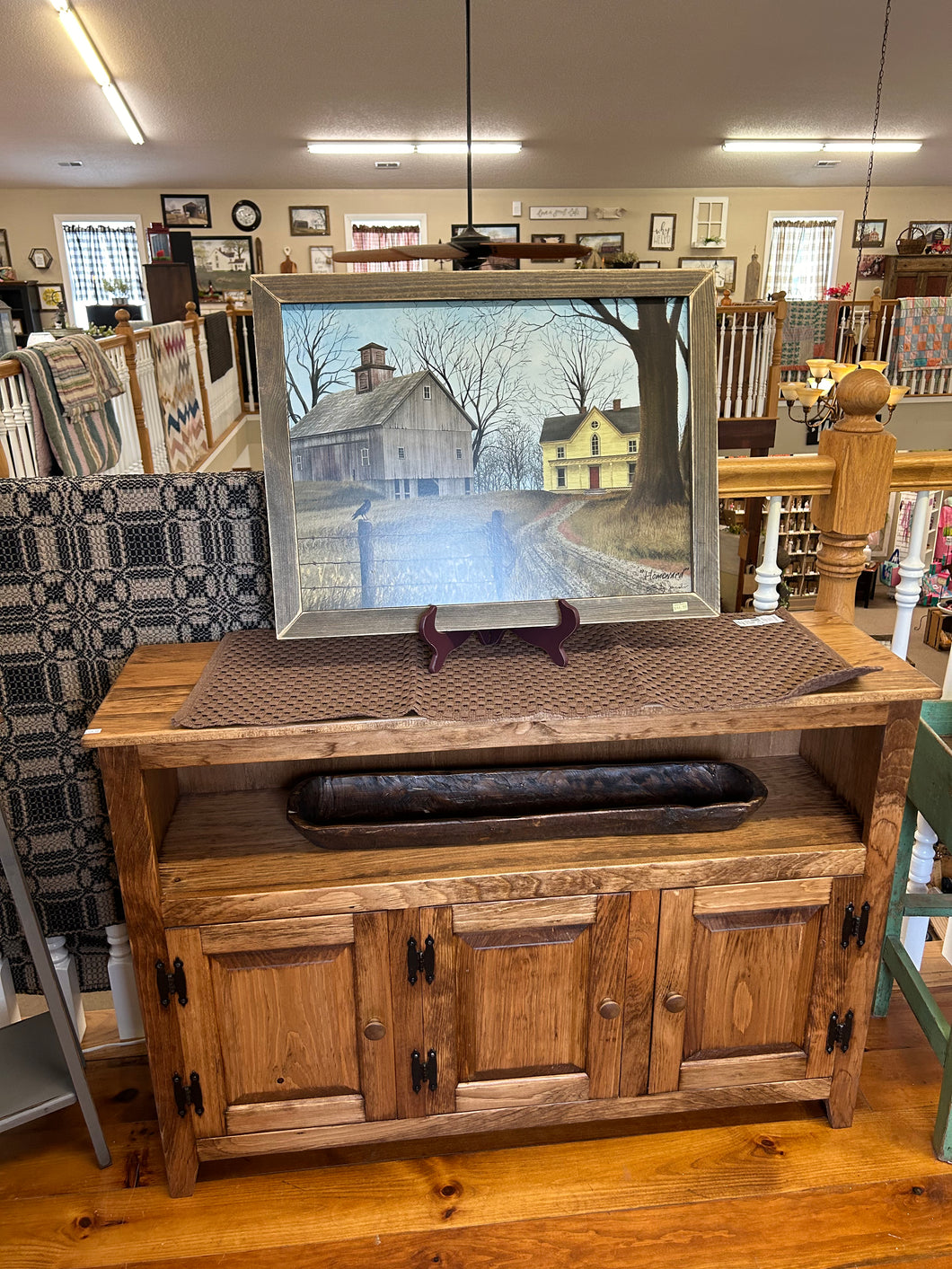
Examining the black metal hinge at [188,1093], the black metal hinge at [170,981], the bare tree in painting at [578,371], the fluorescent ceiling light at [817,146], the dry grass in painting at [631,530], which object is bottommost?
the black metal hinge at [188,1093]

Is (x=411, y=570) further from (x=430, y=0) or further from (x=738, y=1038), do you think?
(x=430, y=0)

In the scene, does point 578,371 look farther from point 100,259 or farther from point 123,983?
point 100,259

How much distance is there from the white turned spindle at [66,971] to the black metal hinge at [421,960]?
704 mm

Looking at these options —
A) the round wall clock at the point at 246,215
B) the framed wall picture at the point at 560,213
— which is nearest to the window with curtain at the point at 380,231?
the round wall clock at the point at 246,215

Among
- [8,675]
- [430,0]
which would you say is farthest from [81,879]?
[430,0]

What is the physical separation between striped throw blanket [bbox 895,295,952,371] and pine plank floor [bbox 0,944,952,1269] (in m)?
9.16

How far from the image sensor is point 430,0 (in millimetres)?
5418

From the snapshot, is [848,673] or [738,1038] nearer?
[848,673]

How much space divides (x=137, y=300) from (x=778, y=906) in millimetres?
11522

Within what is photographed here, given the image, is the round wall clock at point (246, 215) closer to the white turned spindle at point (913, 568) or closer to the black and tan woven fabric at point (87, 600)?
the black and tan woven fabric at point (87, 600)

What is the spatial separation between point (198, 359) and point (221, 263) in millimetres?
5160

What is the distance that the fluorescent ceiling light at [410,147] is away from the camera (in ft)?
28.0

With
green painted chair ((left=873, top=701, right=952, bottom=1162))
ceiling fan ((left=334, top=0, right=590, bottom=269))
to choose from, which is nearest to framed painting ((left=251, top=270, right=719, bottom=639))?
green painted chair ((left=873, top=701, right=952, bottom=1162))

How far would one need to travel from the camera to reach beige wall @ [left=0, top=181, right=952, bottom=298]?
10.5 metres
